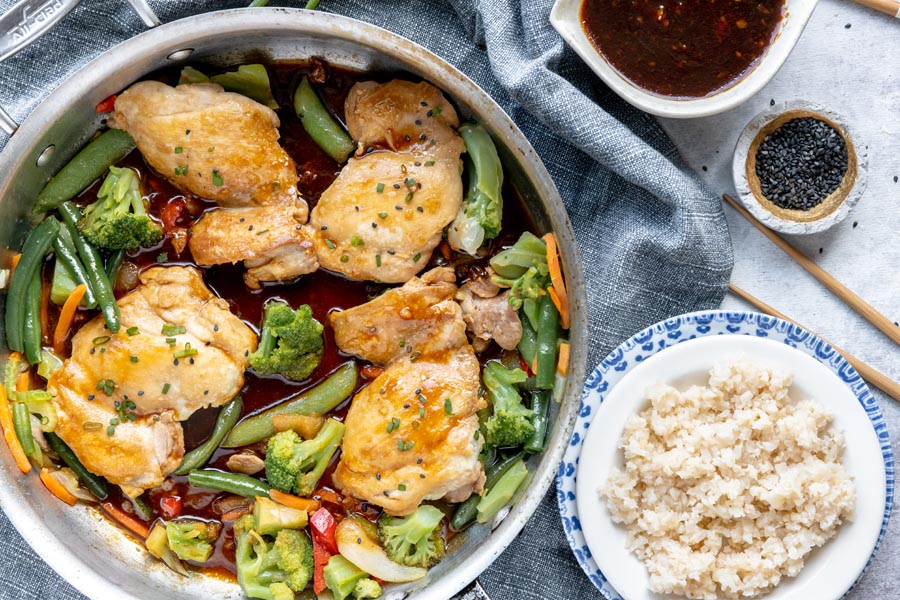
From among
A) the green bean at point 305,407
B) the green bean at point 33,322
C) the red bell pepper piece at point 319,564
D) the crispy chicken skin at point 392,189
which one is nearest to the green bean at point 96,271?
the green bean at point 33,322

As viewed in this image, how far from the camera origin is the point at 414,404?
3.84 m

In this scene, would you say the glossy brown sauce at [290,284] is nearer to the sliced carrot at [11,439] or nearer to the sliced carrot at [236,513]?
the sliced carrot at [236,513]

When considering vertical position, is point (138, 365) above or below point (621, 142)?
below

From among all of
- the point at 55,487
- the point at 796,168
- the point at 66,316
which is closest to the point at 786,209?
the point at 796,168

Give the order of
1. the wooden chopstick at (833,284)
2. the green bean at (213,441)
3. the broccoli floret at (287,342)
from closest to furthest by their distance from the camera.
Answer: the broccoli floret at (287,342) → the green bean at (213,441) → the wooden chopstick at (833,284)

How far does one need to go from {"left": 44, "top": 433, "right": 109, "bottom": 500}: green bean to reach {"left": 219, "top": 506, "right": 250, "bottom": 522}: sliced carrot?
0.61 metres

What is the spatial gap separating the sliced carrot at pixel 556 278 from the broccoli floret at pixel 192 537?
1996mm

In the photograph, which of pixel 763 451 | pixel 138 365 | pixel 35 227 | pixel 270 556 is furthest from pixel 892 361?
pixel 35 227

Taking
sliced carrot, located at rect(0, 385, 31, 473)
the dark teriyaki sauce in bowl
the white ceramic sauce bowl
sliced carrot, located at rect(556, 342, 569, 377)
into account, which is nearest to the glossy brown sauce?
sliced carrot, located at rect(556, 342, 569, 377)

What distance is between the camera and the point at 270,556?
3.97 m

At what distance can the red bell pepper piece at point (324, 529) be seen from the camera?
4020 millimetres

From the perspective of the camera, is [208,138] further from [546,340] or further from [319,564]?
[319,564]

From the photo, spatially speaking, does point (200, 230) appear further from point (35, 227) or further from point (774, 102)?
point (774, 102)

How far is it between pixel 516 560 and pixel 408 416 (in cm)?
104
